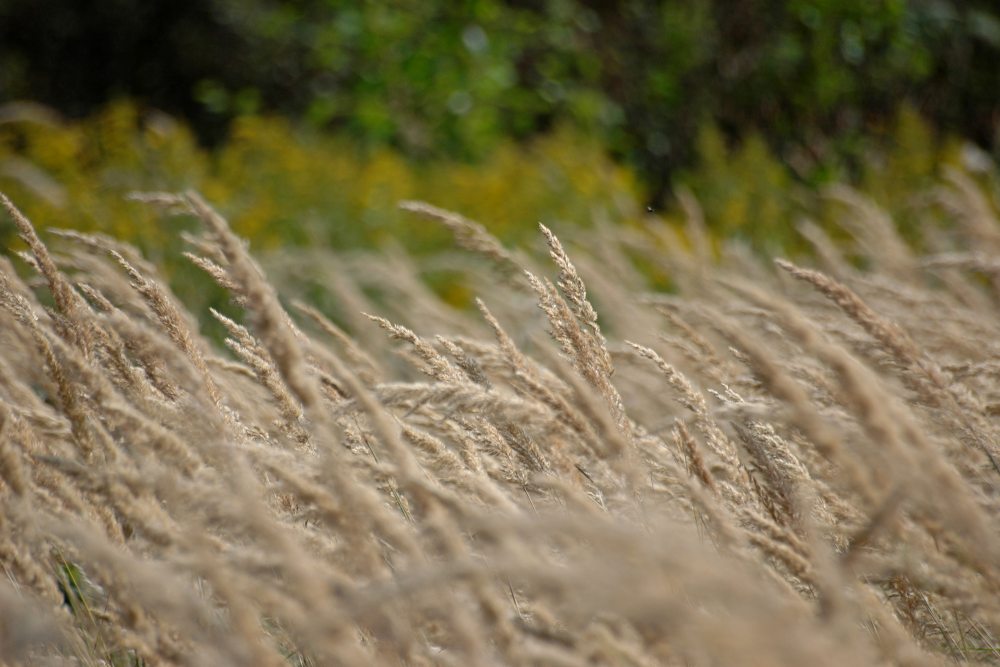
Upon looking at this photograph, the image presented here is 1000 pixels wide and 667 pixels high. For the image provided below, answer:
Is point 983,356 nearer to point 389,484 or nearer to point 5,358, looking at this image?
point 389,484

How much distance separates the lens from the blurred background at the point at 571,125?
5.24 meters

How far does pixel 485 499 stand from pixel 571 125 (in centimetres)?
534

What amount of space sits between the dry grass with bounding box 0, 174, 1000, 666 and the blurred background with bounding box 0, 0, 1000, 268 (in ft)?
10.7

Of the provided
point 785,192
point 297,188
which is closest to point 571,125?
point 785,192

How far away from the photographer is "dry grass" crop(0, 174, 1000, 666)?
923 millimetres

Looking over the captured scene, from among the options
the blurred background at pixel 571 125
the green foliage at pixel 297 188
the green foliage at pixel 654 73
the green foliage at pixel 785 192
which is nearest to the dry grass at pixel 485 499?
the green foliage at pixel 297 188

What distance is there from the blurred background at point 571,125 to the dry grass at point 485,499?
3.25 meters

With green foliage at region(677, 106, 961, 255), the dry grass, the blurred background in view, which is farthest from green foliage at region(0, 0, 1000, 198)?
the dry grass

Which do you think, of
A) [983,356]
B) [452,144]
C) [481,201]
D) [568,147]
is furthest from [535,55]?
[983,356]

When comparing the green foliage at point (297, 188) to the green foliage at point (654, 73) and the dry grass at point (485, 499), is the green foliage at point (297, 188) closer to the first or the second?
the green foliage at point (654, 73)

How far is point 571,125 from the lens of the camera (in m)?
6.49

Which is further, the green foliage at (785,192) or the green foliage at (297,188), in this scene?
the green foliage at (785,192)

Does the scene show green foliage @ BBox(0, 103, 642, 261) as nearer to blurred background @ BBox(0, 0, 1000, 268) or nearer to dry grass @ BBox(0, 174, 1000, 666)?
blurred background @ BBox(0, 0, 1000, 268)

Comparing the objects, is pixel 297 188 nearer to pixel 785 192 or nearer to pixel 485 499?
pixel 785 192
